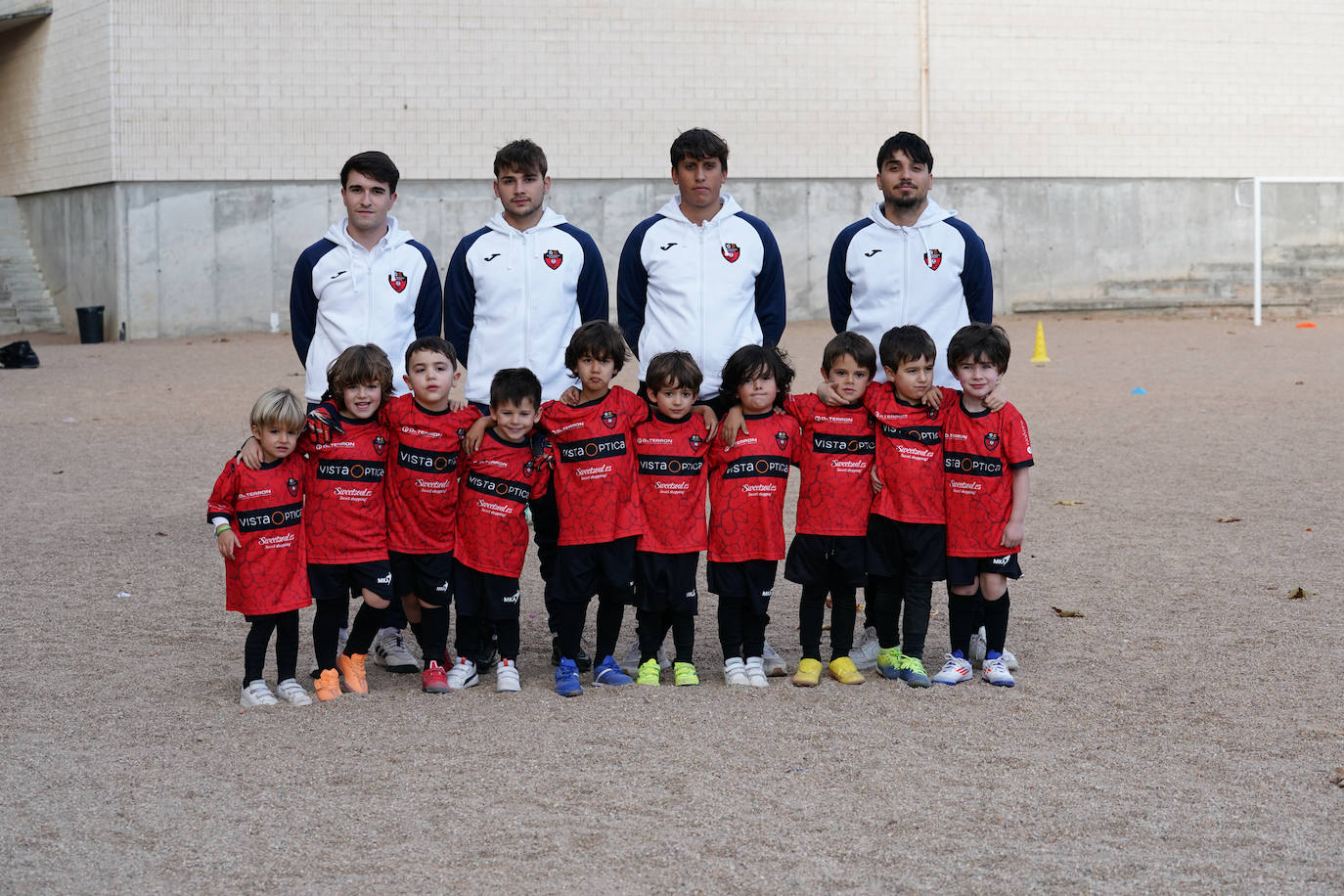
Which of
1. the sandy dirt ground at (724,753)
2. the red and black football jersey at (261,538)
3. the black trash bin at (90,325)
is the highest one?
the black trash bin at (90,325)

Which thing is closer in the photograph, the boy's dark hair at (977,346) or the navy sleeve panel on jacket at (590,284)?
the boy's dark hair at (977,346)

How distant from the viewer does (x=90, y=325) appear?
24.2m

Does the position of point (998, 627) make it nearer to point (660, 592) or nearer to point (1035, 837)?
point (660, 592)

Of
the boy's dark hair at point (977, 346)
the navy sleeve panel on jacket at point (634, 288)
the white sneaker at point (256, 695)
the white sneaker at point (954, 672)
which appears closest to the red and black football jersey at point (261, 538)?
the white sneaker at point (256, 695)

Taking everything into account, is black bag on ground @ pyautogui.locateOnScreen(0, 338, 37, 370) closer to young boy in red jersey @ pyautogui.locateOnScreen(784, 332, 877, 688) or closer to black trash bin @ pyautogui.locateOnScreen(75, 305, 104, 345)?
black trash bin @ pyautogui.locateOnScreen(75, 305, 104, 345)

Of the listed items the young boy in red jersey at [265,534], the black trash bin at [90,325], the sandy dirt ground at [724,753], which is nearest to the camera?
the sandy dirt ground at [724,753]

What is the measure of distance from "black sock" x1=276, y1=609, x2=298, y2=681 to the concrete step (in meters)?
23.8

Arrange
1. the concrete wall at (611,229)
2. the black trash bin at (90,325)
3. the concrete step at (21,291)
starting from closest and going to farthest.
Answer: the black trash bin at (90,325) < the concrete wall at (611,229) < the concrete step at (21,291)

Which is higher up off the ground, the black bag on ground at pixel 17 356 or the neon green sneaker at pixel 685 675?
the black bag on ground at pixel 17 356

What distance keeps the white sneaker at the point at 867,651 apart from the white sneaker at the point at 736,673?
17.3 inches

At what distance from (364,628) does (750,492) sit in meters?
1.60

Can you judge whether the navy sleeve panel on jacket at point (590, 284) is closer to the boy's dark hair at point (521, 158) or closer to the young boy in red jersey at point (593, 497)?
the boy's dark hair at point (521, 158)

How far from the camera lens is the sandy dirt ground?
12.1ft

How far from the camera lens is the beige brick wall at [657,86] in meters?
23.8
